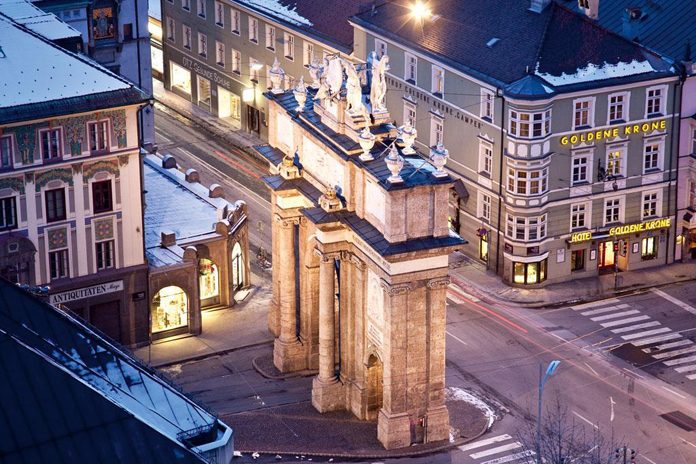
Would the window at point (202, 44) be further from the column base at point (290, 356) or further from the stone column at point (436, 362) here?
the stone column at point (436, 362)

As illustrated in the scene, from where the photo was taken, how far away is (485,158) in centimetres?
12625

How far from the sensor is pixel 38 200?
10875 centimetres

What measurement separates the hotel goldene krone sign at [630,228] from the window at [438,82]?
→ 14988mm

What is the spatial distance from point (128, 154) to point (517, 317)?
28.7 meters

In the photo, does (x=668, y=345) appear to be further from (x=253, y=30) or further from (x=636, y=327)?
(x=253, y=30)

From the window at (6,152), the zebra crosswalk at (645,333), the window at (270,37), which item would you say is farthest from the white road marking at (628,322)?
the window at (270,37)

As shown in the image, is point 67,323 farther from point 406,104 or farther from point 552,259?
point 406,104

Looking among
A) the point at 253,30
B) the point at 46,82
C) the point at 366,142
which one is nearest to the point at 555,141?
the point at 366,142

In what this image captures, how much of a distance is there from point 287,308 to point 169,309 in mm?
10127

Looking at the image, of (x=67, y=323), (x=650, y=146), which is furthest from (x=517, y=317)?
(x=67, y=323)

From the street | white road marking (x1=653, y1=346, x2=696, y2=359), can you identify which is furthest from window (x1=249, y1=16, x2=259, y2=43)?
white road marking (x1=653, y1=346, x2=696, y2=359)

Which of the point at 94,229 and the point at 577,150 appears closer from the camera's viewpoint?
the point at 94,229

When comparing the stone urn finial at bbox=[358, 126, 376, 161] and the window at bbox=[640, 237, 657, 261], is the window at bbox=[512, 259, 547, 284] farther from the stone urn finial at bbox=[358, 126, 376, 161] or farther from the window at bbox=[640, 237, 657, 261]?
the stone urn finial at bbox=[358, 126, 376, 161]

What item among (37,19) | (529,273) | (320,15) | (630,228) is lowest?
(529,273)
